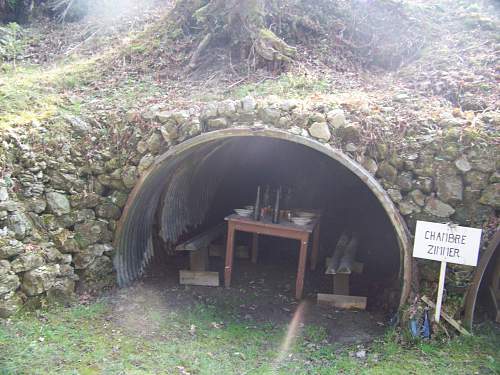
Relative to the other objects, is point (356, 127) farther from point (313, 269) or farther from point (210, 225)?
point (210, 225)

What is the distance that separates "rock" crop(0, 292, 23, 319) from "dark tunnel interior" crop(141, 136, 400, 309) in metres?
2.52

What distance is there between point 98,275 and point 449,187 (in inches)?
193

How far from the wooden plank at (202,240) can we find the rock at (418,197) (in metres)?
3.66

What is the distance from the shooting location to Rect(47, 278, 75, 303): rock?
19.8 feet

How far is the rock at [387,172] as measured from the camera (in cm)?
609

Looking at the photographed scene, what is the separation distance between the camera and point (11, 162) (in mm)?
6008

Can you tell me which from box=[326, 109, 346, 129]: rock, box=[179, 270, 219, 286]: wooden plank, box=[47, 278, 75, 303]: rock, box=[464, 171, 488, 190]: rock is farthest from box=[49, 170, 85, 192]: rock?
box=[464, 171, 488, 190]: rock

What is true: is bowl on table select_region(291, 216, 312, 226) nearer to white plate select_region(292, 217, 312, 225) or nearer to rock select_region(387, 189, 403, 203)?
white plate select_region(292, 217, 312, 225)

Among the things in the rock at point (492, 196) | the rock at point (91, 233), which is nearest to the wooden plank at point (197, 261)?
the rock at point (91, 233)

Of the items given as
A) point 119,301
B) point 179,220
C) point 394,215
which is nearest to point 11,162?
point 119,301

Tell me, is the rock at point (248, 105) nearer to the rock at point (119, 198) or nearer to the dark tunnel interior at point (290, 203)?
the dark tunnel interior at point (290, 203)

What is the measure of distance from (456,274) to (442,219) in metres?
0.68

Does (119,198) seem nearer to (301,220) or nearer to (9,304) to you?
(9,304)

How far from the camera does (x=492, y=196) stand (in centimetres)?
572
